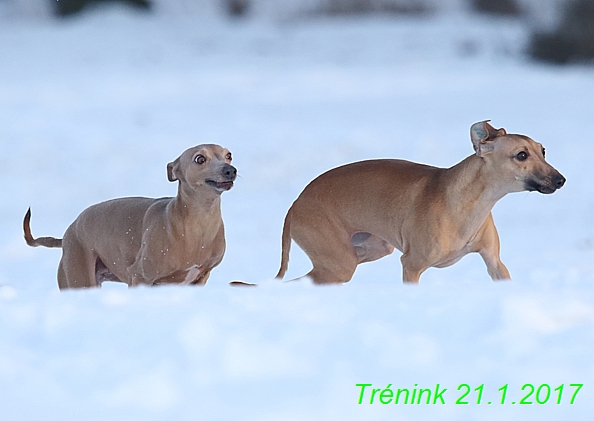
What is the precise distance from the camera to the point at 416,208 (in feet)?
19.2

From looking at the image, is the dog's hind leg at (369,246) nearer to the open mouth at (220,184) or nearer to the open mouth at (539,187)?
the open mouth at (220,184)

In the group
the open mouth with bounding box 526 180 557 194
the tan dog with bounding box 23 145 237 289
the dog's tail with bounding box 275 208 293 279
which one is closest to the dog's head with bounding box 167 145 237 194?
the tan dog with bounding box 23 145 237 289

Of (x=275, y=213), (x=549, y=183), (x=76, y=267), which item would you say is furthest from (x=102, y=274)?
(x=275, y=213)

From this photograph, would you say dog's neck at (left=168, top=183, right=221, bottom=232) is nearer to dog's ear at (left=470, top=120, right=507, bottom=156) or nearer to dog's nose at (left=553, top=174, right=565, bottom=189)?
dog's ear at (left=470, top=120, right=507, bottom=156)

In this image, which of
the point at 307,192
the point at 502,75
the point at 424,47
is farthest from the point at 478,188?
the point at 424,47

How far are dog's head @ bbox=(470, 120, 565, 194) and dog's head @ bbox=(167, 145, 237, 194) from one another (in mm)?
1336

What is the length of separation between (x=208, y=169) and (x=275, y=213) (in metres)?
4.55

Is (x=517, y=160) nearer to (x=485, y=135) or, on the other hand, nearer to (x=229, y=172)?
(x=485, y=135)

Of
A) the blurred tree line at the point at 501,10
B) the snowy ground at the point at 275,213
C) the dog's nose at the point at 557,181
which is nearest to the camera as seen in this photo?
the snowy ground at the point at 275,213

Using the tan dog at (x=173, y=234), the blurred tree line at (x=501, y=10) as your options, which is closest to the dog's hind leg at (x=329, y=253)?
the tan dog at (x=173, y=234)

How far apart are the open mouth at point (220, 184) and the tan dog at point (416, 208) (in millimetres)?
629

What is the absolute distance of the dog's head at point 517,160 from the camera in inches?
214

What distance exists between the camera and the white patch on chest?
604cm

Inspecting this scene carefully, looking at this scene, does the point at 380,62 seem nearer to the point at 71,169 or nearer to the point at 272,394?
the point at 71,169
